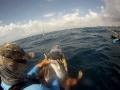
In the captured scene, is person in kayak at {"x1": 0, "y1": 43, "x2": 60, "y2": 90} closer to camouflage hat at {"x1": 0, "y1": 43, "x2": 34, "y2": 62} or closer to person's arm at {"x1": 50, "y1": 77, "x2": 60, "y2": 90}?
camouflage hat at {"x1": 0, "y1": 43, "x2": 34, "y2": 62}

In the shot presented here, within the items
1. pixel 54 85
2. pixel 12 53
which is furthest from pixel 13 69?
pixel 54 85

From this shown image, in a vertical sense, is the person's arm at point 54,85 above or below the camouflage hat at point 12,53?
below

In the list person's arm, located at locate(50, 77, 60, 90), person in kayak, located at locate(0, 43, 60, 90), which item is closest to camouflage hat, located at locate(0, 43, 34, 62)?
person in kayak, located at locate(0, 43, 60, 90)

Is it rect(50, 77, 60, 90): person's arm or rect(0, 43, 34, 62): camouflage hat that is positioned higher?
rect(0, 43, 34, 62): camouflage hat

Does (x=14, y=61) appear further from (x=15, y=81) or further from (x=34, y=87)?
(x=34, y=87)

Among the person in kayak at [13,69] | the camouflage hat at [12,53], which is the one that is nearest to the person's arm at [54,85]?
the person in kayak at [13,69]

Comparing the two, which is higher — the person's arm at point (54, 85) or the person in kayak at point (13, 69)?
the person in kayak at point (13, 69)

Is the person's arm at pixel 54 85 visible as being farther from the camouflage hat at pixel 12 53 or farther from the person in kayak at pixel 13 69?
the camouflage hat at pixel 12 53

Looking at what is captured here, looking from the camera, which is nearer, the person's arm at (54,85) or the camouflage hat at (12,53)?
the camouflage hat at (12,53)

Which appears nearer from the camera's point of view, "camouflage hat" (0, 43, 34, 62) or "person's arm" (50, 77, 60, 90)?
"camouflage hat" (0, 43, 34, 62)

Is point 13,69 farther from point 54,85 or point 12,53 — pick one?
point 54,85

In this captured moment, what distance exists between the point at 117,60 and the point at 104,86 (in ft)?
13.8

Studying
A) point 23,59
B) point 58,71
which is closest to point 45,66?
point 58,71

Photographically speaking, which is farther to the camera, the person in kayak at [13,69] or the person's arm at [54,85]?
the person's arm at [54,85]
